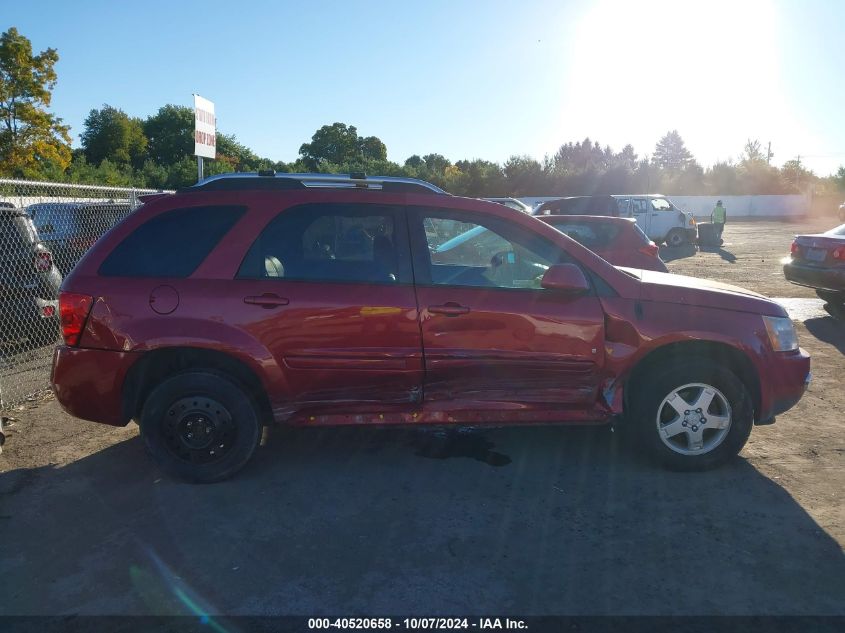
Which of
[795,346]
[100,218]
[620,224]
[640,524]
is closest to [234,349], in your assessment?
[640,524]

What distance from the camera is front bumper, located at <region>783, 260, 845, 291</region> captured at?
9461 millimetres

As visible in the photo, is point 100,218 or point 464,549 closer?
point 464,549

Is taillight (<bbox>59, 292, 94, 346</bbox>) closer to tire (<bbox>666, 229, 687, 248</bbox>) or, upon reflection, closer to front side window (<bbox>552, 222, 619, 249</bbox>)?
front side window (<bbox>552, 222, 619, 249</bbox>)

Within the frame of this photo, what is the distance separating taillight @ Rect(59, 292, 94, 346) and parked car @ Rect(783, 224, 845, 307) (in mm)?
9665

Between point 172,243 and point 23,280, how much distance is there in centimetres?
430

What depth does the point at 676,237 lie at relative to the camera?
2438 centimetres

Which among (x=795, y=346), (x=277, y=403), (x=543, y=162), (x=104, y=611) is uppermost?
(x=543, y=162)

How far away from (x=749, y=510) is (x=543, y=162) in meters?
53.4

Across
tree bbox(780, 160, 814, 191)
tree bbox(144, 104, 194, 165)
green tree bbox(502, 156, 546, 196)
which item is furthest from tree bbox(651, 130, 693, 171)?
tree bbox(144, 104, 194, 165)

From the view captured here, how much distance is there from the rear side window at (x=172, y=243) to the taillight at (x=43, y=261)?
4.12 m

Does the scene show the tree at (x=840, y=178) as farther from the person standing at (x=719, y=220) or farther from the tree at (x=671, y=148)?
the person standing at (x=719, y=220)

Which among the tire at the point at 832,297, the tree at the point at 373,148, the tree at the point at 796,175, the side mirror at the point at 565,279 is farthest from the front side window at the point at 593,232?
the tree at the point at 373,148

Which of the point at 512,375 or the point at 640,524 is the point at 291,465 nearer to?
the point at 512,375

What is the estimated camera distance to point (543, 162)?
54.8 m
